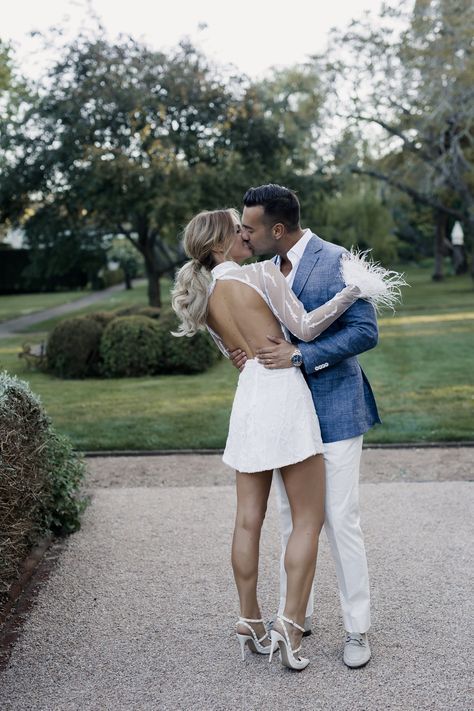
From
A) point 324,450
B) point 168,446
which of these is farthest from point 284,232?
point 168,446

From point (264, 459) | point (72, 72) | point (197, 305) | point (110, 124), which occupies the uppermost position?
point (72, 72)

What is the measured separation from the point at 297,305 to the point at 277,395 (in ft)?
1.26

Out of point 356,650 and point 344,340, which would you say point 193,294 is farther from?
point 356,650

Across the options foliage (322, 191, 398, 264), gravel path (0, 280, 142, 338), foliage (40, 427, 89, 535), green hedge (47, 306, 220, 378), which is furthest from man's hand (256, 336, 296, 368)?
foliage (322, 191, 398, 264)

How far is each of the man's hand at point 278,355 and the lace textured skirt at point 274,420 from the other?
3 centimetres

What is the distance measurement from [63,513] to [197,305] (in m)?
2.48

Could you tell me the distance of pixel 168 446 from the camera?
332 inches

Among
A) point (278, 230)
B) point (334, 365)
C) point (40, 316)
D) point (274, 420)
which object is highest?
point (278, 230)

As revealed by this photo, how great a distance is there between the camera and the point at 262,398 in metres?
3.56

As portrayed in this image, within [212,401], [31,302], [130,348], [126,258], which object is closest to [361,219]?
[126,258]

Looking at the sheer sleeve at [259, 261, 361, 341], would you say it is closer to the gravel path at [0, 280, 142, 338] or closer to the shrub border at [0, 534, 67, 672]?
the shrub border at [0, 534, 67, 672]

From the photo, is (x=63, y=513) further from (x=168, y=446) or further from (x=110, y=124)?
(x=110, y=124)

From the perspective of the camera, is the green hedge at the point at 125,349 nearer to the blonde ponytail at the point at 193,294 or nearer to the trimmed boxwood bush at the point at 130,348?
the trimmed boxwood bush at the point at 130,348

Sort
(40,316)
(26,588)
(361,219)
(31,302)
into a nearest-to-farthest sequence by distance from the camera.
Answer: (26,588)
(40,316)
(31,302)
(361,219)
